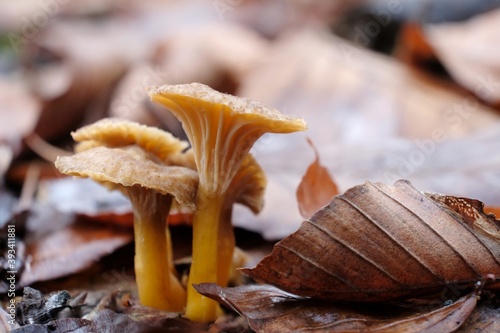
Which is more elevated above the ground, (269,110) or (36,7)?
(36,7)

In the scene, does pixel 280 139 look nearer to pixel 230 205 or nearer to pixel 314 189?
pixel 314 189

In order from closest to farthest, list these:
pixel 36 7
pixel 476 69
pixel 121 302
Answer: pixel 121 302, pixel 476 69, pixel 36 7

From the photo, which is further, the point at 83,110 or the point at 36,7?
the point at 36,7

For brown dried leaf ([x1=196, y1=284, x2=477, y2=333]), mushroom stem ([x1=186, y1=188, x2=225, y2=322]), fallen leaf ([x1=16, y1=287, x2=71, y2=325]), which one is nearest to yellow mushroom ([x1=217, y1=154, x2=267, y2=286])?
mushroom stem ([x1=186, y1=188, x2=225, y2=322])

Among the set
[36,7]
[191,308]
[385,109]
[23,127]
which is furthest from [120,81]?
[36,7]

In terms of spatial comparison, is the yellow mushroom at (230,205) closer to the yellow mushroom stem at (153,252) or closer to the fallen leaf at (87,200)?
the yellow mushroom stem at (153,252)

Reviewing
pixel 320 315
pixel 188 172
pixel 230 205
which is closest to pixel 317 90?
pixel 230 205

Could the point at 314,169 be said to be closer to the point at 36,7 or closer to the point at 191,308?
the point at 191,308

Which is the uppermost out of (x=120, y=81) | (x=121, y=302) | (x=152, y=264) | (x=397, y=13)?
(x=397, y=13)
